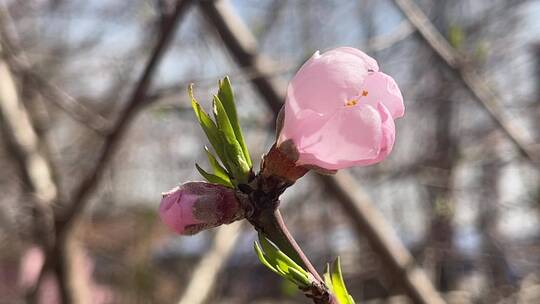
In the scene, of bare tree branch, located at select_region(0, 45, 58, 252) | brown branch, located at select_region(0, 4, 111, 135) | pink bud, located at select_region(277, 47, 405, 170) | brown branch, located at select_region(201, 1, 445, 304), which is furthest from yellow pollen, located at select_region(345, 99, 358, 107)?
bare tree branch, located at select_region(0, 45, 58, 252)

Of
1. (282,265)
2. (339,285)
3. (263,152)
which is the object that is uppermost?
(282,265)

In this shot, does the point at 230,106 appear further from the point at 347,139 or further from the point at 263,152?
the point at 263,152

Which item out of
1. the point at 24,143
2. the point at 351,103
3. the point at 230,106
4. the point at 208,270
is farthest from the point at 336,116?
the point at 24,143

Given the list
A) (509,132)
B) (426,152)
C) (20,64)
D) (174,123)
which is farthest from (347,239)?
(20,64)

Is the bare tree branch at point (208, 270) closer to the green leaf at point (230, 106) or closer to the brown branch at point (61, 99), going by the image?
the brown branch at point (61, 99)

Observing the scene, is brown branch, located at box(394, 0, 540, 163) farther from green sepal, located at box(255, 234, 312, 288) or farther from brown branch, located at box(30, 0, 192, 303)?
green sepal, located at box(255, 234, 312, 288)
